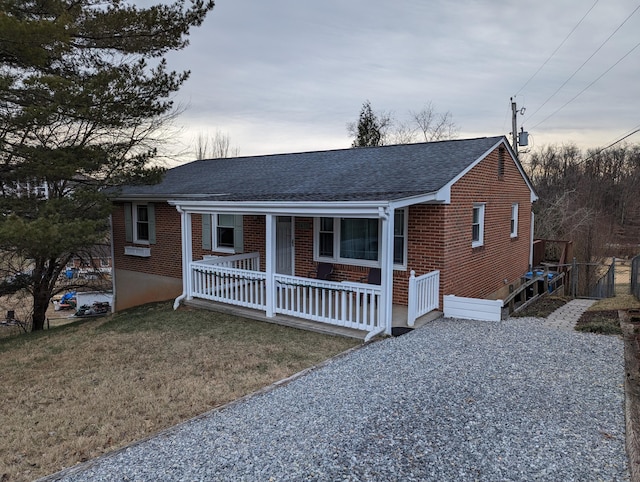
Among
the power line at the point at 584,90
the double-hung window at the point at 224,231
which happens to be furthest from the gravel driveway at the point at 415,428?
the power line at the point at 584,90

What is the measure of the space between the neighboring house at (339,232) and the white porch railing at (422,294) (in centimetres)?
4

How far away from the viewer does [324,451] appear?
369cm

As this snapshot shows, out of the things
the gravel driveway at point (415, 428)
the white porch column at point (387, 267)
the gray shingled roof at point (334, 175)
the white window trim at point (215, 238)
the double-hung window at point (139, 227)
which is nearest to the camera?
the gravel driveway at point (415, 428)

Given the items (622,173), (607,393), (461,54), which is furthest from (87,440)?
(622,173)

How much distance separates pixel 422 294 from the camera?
27.3 ft

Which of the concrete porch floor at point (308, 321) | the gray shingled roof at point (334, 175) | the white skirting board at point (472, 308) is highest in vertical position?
the gray shingled roof at point (334, 175)

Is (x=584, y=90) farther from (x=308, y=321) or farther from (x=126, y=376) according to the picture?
(x=126, y=376)

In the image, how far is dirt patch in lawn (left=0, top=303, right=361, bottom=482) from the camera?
416 cm

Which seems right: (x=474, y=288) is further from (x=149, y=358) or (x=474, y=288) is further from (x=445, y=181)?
(x=149, y=358)

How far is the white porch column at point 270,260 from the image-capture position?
28.0ft

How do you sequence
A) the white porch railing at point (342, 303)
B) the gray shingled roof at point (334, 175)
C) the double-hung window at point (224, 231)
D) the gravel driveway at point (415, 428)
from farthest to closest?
the double-hung window at point (224, 231)
the gray shingled roof at point (334, 175)
the white porch railing at point (342, 303)
the gravel driveway at point (415, 428)

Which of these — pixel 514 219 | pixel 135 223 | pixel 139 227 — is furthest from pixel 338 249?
pixel 135 223

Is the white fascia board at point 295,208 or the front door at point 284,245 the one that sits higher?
the white fascia board at point 295,208

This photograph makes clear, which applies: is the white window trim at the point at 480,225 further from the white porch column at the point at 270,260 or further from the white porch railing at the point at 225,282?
the white porch railing at the point at 225,282
